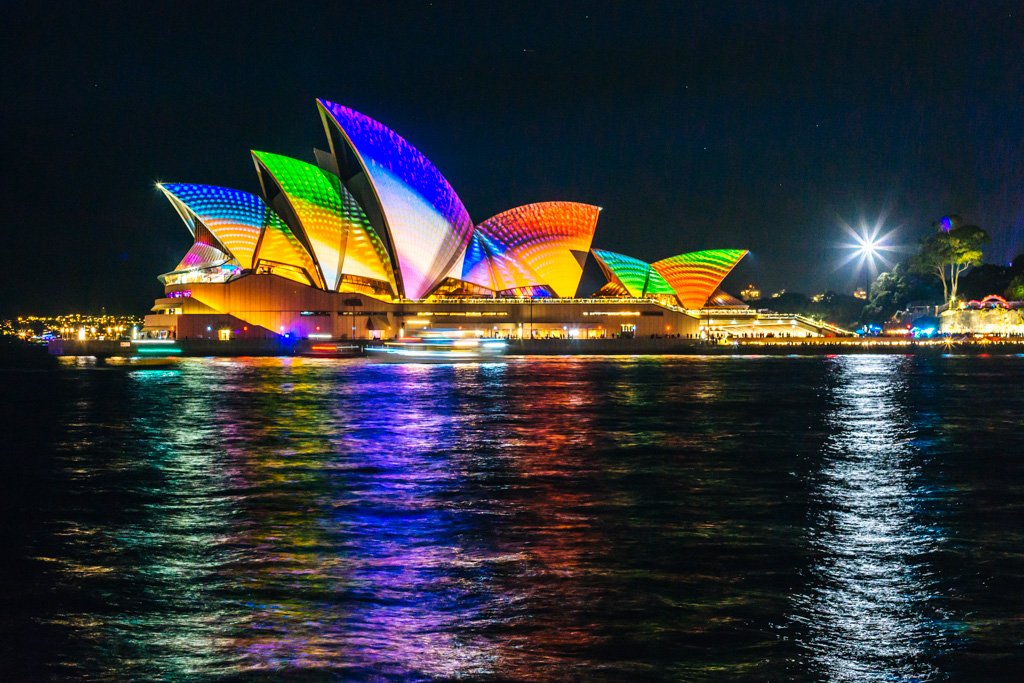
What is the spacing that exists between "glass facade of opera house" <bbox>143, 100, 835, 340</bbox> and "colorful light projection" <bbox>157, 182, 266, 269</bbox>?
9 centimetres

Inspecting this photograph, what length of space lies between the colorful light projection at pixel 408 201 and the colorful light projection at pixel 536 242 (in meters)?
4.23

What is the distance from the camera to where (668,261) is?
328 ft

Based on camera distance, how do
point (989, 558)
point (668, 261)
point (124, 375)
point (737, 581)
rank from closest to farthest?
point (737, 581)
point (989, 558)
point (124, 375)
point (668, 261)

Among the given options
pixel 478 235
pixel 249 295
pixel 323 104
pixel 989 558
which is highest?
pixel 323 104

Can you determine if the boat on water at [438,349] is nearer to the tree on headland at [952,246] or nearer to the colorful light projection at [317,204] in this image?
the colorful light projection at [317,204]

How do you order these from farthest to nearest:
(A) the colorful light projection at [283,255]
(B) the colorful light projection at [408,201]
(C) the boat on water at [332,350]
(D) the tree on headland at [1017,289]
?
(D) the tree on headland at [1017,289]
(A) the colorful light projection at [283,255]
(C) the boat on water at [332,350]
(B) the colorful light projection at [408,201]

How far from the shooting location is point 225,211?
75.1 m

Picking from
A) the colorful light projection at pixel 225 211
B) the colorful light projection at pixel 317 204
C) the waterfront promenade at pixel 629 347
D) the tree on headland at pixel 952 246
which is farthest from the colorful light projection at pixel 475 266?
the tree on headland at pixel 952 246

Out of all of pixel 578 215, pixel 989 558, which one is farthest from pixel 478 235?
pixel 989 558

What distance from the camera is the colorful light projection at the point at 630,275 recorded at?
94.6 m

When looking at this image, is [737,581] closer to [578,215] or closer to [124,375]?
[124,375]

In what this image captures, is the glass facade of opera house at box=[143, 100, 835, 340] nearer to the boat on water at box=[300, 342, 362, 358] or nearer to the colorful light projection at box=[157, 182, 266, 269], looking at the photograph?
the colorful light projection at box=[157, 182, 266, 269]

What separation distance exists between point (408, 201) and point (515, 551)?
213ft

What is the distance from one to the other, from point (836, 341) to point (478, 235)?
37.6m
